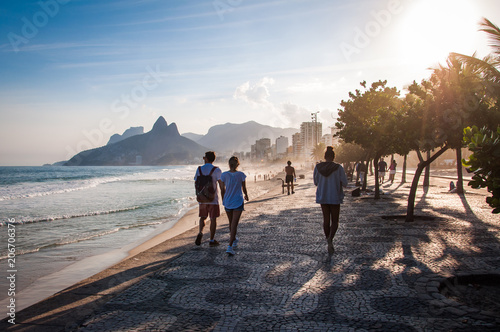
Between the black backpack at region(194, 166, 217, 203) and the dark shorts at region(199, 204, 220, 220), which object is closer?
the black backpack at region(194, 166, 217, 203)

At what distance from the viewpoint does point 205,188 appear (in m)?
6.66

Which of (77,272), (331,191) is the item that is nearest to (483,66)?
(331,191)

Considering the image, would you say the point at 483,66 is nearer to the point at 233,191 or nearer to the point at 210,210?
the point at 233,191

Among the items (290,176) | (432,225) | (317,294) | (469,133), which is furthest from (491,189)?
(290,176)

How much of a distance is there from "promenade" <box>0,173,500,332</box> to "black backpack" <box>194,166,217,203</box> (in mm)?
1046

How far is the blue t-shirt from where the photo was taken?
649 cm

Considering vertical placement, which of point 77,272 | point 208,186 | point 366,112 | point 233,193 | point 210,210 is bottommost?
point 77,272

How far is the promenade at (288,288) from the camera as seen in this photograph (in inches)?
136

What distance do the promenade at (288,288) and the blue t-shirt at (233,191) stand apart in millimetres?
932

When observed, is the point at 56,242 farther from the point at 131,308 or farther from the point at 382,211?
the point at 382,211

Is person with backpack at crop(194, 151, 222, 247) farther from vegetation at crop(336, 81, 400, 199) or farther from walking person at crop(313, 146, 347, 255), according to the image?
vegetation at crop(336, 81, 400, 199)

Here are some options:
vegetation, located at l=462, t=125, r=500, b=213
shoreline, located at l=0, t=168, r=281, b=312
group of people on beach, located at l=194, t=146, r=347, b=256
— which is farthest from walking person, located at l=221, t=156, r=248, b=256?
vegetation, located at l=462, t=125, r=500, b=213

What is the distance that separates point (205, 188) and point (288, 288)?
2880 millimetres

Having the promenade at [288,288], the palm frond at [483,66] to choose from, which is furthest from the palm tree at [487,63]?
the promenade at [288,288]
